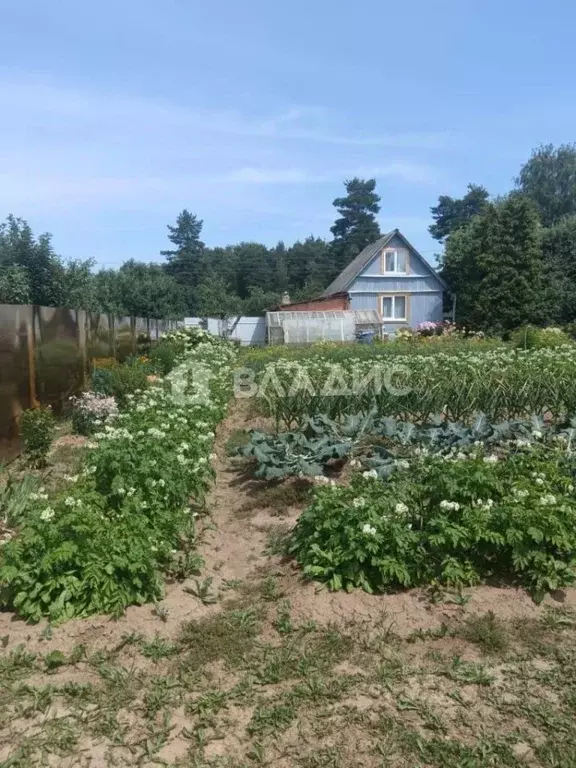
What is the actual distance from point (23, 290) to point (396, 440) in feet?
41.7

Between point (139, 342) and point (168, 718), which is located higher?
point (139, 342)

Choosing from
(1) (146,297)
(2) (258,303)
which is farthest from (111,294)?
(2) (258,303)

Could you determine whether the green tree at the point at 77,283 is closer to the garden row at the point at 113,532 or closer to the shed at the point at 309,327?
the shed at the point at 309,327

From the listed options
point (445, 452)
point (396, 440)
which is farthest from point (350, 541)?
point (396, 440)

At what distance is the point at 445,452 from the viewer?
5402 mm

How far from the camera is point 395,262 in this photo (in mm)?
30906

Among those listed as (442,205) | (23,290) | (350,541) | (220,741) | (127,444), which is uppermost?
(442,205)

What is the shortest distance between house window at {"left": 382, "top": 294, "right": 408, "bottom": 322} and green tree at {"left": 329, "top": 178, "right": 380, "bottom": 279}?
93.5 ft

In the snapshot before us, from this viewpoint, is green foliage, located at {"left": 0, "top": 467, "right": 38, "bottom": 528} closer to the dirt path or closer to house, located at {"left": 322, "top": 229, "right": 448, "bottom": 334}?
the dirt path

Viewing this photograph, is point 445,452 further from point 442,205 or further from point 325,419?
point 442,205

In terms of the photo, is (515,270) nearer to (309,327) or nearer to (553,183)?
(309,327)

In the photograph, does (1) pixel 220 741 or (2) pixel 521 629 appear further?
(2) pixel 521 629

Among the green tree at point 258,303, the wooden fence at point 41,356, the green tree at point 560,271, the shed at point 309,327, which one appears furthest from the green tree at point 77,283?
the green tree at point 258,303

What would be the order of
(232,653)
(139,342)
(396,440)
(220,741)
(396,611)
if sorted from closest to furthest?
1. (220,741)
2. (232,653)
3. (396,611)
4. (396,440)
5. (139,342)
